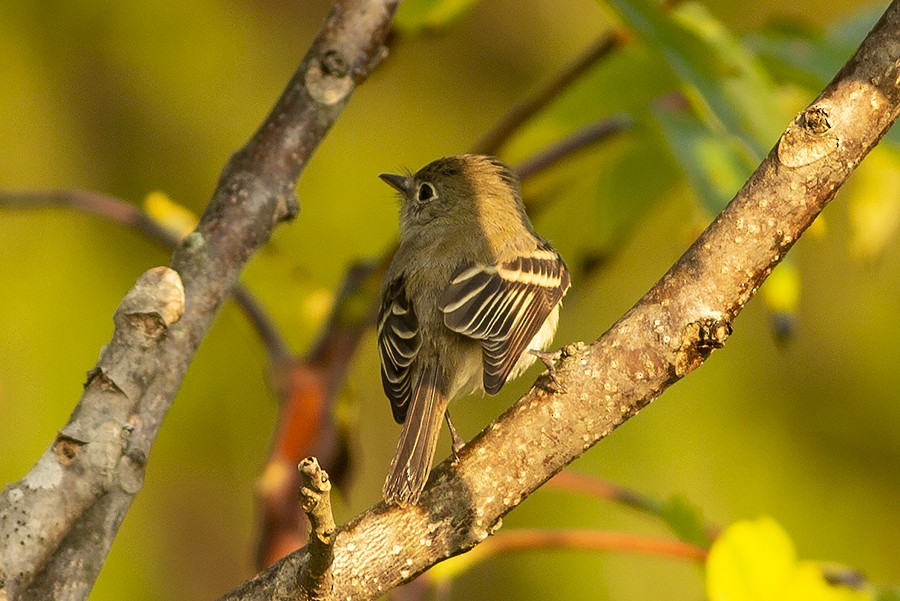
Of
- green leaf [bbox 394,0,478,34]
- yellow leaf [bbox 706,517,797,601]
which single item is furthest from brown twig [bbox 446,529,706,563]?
green leaf [bbox 394,0,478,34]

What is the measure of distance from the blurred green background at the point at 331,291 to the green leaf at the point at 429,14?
0.87m

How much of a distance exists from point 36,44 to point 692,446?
8.07 ft

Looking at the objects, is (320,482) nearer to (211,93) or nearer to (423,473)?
(423,473)

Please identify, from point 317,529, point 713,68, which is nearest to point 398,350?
point 713,68

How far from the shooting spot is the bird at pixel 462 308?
2.57 metres

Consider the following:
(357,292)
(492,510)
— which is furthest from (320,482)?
(357,292)

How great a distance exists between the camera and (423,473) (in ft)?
6.35

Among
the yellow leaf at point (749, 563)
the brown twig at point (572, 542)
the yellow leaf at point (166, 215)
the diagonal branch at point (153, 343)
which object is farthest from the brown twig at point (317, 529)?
the yellow leaf at point (166, 215)

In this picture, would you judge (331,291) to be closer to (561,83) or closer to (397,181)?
(397,181)

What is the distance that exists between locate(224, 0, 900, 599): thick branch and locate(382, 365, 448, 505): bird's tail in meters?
0.03

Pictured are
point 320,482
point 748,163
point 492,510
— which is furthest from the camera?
point 748,163

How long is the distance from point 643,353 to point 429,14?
985 millimetres

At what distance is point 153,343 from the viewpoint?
5.62 ft

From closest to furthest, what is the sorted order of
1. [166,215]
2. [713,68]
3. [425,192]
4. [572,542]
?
[713,68] < [572,542] < [166,215] < [425,192]
